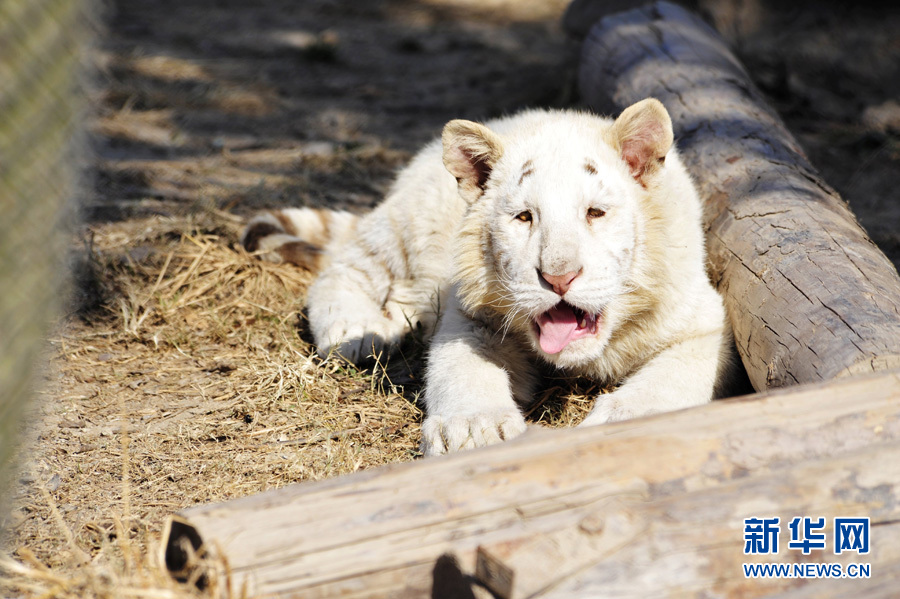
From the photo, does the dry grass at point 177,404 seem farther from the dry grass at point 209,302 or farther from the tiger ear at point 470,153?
the tiger ear at point 470,153

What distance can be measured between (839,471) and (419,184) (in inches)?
112

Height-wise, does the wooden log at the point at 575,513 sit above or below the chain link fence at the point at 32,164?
below

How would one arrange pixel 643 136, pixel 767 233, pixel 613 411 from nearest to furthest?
pixel 613 411 → pixel 643 136 → pixel 767 233

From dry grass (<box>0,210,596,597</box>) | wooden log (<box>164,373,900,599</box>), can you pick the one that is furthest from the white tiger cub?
wooden log (<box>164,373,900,599</box>)

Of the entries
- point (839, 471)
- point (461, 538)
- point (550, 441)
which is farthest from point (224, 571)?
point (839, 471)

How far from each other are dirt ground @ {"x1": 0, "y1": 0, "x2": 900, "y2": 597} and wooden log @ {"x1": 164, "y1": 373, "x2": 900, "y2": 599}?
39 centimetres

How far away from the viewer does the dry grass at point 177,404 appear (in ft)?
8.99

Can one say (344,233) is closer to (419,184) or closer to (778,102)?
(419,184)

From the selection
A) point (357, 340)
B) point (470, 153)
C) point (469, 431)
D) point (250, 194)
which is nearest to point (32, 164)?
point (469, 431)

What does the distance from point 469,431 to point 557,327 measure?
55cm

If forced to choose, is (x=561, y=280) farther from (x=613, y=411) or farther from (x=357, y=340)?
(x=357, y=340)

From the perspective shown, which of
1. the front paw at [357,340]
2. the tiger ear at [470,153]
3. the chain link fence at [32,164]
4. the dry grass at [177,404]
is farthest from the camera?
the front paw at [357,340]

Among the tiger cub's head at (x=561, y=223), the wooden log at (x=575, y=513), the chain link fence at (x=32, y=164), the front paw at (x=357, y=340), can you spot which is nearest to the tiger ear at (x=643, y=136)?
the tiger cub's head at (x=561, y=223)

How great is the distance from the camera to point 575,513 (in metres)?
1.95
